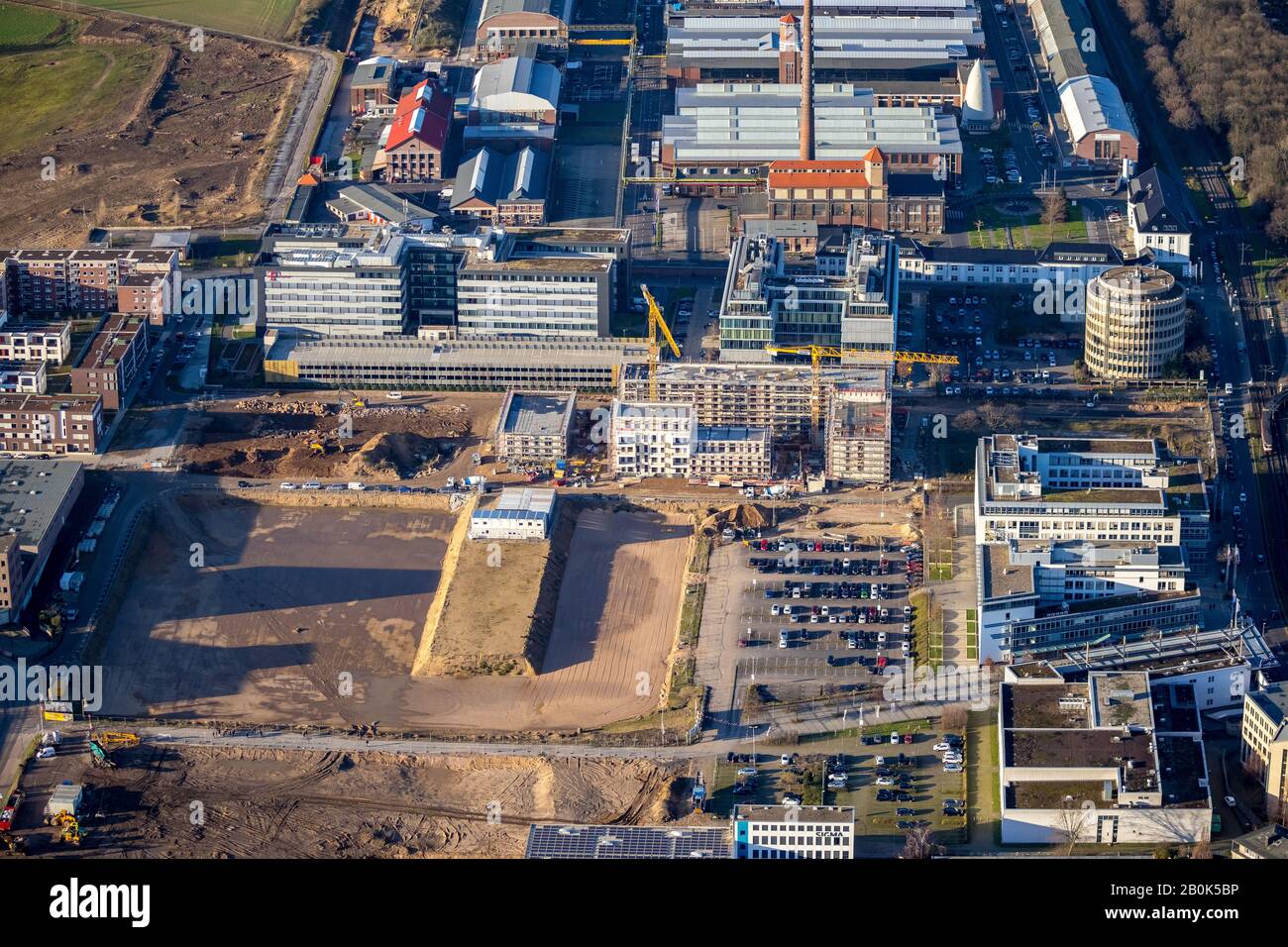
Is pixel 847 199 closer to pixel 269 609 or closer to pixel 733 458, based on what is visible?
pixel 733 458

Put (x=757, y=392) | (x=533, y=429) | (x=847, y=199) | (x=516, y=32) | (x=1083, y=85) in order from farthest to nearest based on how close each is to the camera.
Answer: (x=516, y=32)
(x=1083, y=85)
(x=847, y=199)
(x=757, y=392)
(x=533, y=429)

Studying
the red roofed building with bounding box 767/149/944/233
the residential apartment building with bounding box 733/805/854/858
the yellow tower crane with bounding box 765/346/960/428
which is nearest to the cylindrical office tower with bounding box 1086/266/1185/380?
the yellow tower crane with bounding box 765/346/960/428

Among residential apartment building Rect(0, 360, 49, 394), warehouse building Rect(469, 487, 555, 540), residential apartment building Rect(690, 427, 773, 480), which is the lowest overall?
warehouse building Rect(469, 487, 555, 540)

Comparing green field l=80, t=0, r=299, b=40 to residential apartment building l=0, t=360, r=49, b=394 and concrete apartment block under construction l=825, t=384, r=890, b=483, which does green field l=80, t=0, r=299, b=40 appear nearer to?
residential apartment building l=0, t=360, r=49, b=394

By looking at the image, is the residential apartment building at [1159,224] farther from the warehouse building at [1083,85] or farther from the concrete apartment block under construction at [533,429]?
the concrete apartment block under construction at [533,429]

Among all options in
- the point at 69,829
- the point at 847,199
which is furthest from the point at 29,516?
the point at 847,199
